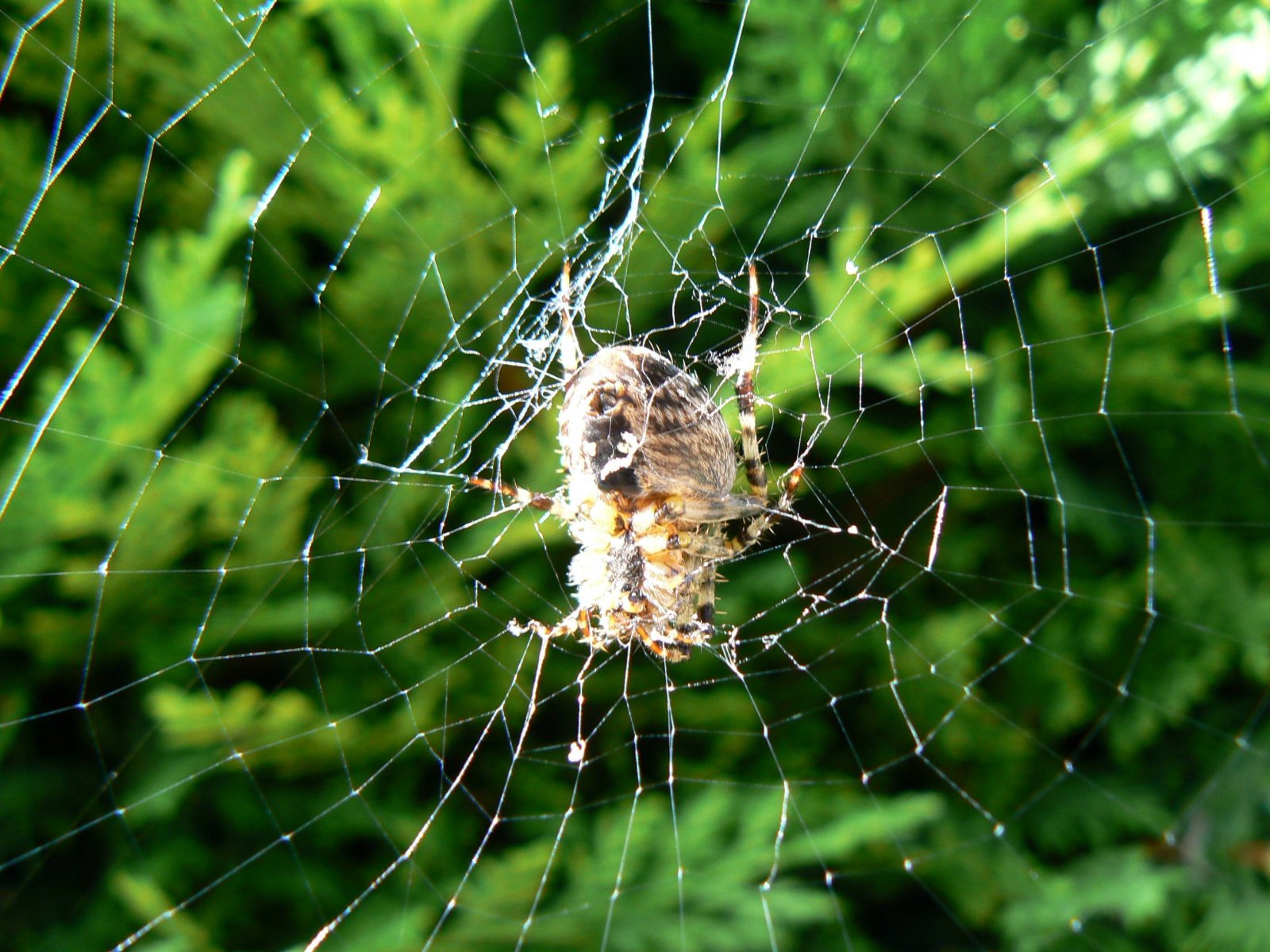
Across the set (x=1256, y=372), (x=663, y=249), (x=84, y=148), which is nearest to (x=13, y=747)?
(x=84, y=148)

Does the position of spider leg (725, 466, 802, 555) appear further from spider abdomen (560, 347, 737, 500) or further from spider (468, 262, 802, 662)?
spider abdomen (560, 347, 737, 500)

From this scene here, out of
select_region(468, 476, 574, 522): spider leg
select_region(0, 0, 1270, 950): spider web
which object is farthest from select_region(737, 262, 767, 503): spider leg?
select_region(468, 476, 574, 522): spider leg

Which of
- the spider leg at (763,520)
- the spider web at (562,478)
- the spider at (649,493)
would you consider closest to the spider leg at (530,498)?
the spider at (649,493)

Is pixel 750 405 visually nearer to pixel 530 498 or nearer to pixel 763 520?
pixel 763 520

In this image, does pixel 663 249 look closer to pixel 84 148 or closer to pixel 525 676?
pixel 525 676

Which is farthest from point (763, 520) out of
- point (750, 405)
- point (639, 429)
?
point (639, 429)

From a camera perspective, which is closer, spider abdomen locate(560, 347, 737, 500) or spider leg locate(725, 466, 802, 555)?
spider abdomen locate(560, 347, 737, 500)
